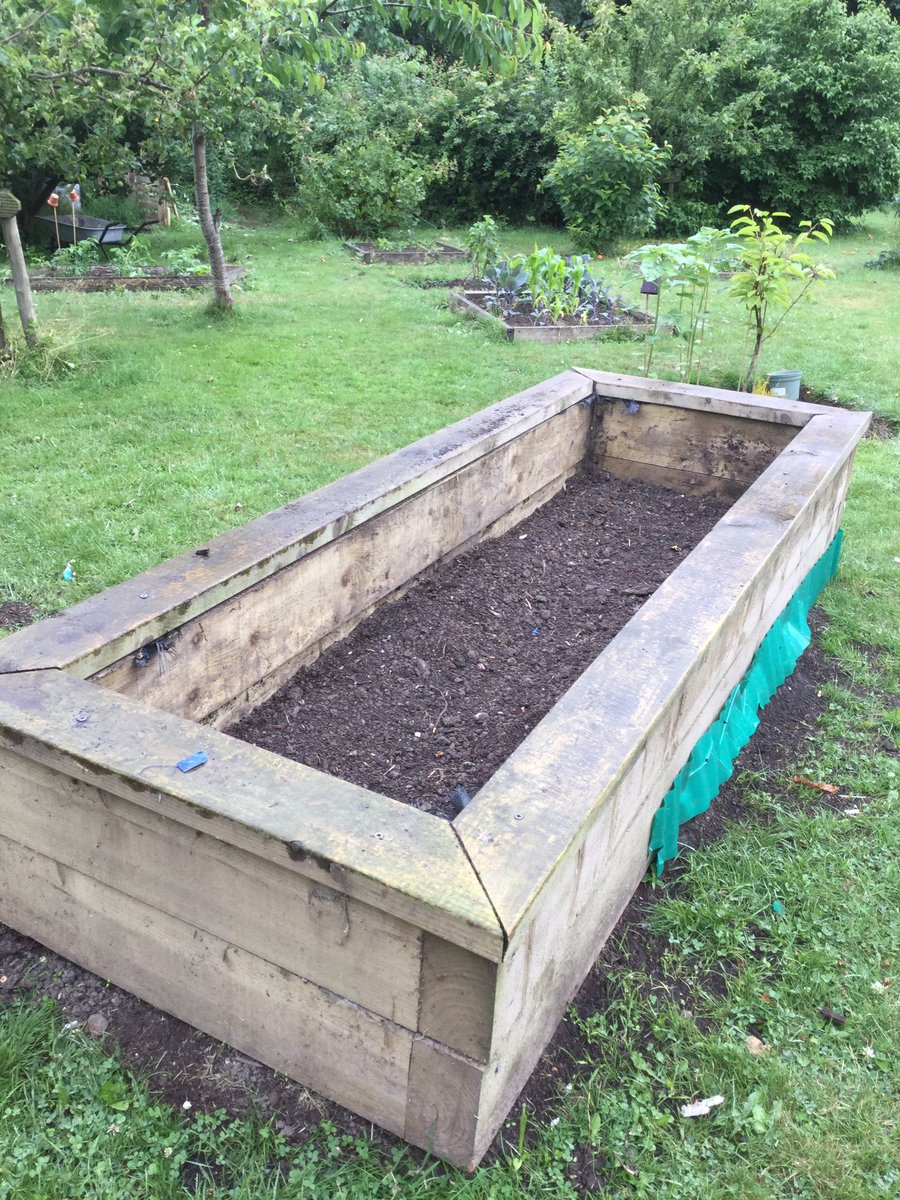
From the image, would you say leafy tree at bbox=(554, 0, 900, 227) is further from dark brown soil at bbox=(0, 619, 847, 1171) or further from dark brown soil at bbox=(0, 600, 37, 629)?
dark brown soil at bbox=(0, 619, 847, 1171)

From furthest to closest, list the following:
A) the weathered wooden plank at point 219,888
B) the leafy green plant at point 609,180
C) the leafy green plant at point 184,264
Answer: the leafy green plant at point 609,180, the leafy green plant at point 184,264, the weathered wooden plank at point 219,888

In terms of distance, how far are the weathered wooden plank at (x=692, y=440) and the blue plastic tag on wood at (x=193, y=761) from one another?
10.9 ft

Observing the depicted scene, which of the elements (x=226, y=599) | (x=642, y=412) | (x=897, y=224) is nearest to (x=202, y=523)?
(x=226, y=599)

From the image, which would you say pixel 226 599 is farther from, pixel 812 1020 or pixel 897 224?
pixel 897 224

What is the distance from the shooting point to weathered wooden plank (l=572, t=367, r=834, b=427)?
4.14 m

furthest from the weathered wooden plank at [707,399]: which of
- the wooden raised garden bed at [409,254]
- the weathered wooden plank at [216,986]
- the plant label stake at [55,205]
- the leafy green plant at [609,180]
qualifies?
the leafy green plant at [609,180]

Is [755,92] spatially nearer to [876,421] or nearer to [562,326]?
[562,326]

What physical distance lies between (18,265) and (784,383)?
16.9ft

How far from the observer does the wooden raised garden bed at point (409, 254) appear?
12.0 meters

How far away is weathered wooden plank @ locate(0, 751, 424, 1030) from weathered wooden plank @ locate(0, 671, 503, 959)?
0.06 meters

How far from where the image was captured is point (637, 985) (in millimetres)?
2111

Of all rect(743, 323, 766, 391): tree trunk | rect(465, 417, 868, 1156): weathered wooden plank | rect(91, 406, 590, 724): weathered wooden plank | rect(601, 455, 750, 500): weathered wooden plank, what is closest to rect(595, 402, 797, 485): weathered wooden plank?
rect(601, 455, 750, 500): weathered wooden plank

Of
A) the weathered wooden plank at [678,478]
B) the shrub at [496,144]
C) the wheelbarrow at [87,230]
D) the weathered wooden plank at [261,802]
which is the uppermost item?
the shrub at [496,144]

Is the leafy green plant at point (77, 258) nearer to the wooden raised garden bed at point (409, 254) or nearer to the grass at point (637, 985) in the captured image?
the wooden raised garden bed at point (409, 254)
